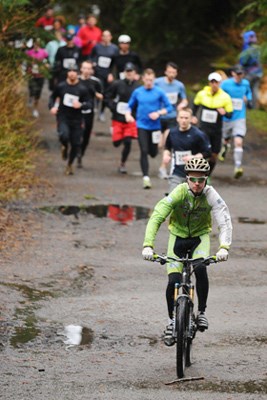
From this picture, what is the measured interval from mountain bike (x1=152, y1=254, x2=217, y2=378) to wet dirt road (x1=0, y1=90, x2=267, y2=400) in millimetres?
191

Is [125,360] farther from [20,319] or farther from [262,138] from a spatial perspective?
[262,138]

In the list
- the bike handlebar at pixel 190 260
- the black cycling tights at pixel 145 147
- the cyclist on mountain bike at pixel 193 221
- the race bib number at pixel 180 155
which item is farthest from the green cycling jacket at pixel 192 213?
the black cycling tights at pixel 145 147

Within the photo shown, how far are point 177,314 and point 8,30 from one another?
13.8 metres

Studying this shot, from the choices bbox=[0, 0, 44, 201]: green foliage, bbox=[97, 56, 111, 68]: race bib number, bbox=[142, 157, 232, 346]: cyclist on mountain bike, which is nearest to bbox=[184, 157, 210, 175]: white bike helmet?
bbox=[142, 157, 232, 346]: cyclist on mountain bike

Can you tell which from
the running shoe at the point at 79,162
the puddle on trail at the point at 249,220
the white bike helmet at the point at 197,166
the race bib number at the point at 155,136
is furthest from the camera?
the running shoe at the point at 79,162

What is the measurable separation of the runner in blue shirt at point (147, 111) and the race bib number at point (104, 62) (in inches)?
251

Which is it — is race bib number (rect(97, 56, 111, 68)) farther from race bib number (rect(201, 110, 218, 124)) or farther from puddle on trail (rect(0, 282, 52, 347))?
puddle on trail (rect(0, 282, 52, 347))

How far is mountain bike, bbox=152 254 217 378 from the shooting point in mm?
9477

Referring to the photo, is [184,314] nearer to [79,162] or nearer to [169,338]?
[169,338]

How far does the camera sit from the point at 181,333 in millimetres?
9461

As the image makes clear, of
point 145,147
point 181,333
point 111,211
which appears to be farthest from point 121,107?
point 181,333

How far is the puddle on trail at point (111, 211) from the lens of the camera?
1803 cm

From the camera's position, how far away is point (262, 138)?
27.7m

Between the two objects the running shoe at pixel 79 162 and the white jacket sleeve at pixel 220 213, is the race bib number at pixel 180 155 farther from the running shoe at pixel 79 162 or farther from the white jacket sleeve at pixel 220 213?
the running shoe at pixel 79 162
